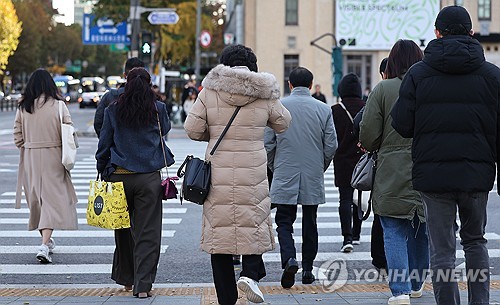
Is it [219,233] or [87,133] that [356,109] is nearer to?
[219,233]

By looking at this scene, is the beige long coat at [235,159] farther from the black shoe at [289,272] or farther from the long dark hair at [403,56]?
the black shoe at [289,272]

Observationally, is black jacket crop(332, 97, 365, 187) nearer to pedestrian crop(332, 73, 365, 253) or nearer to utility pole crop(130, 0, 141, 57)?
pedestrian crop(332, 73, 365, 253)

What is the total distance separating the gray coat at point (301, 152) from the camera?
8.66 m

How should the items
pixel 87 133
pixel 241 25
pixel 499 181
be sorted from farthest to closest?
pixel 241 25, pixel 87 133, pixel 499 181

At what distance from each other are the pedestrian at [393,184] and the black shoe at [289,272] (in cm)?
114

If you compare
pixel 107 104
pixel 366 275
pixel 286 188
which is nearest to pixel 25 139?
pixel 107 104

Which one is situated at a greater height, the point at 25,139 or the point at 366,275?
the point at 25,139

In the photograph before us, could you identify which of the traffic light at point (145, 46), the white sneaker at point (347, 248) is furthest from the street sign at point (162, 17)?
the white sneaker at point (347, 248)

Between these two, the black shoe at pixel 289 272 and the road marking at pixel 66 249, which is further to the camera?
the road marking at pixel 66 249

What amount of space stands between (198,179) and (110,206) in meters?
1.37

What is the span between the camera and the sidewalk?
24.9 ft

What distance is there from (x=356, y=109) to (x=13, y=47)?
235 feet

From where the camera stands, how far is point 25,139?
10.2 metres

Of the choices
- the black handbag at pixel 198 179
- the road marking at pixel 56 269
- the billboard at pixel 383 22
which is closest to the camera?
the black handbag at pixel 198 179
